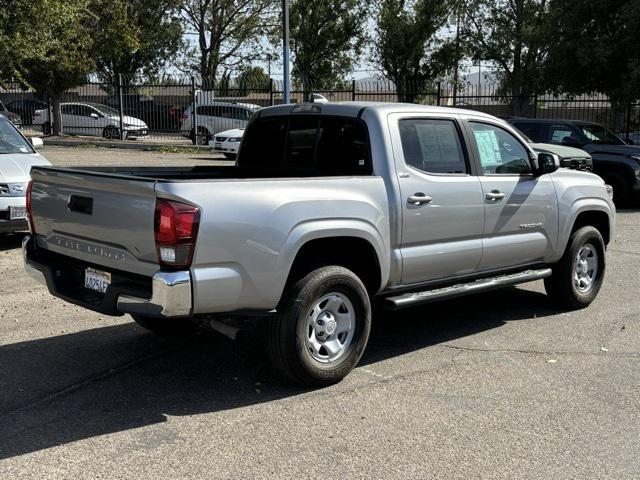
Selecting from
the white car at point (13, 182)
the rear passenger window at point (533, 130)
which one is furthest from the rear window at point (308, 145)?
the rear passenger window at point (533, 130)

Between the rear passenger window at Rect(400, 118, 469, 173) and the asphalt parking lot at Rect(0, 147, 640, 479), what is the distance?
1458mm

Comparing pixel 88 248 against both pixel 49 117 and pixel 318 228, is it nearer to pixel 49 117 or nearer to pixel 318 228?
pixel 318 228

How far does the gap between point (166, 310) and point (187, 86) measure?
2569 cm

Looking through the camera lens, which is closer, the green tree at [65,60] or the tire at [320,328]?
the tire at [320,328]

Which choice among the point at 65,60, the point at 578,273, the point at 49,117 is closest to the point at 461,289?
the point at 578,273

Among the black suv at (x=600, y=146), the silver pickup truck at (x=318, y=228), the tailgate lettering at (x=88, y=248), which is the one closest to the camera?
the silver pickup truck at (x=318, y=228)

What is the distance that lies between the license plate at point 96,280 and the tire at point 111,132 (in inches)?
1056

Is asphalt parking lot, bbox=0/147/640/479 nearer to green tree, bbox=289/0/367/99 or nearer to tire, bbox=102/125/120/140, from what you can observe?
tire, bbox=102/125/120/140

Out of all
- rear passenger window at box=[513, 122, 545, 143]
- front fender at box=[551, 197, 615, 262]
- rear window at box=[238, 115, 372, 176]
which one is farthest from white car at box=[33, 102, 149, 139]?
front fender at box=[551, 197, 615, 262]

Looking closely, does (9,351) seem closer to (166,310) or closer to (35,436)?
(35,436)

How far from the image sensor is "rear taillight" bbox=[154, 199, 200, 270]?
410cm

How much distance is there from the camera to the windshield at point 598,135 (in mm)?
15904

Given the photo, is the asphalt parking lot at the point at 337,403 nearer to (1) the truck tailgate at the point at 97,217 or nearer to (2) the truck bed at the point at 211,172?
(1) the truck tailgate at the point at 97,217

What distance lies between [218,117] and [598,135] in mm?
15594
